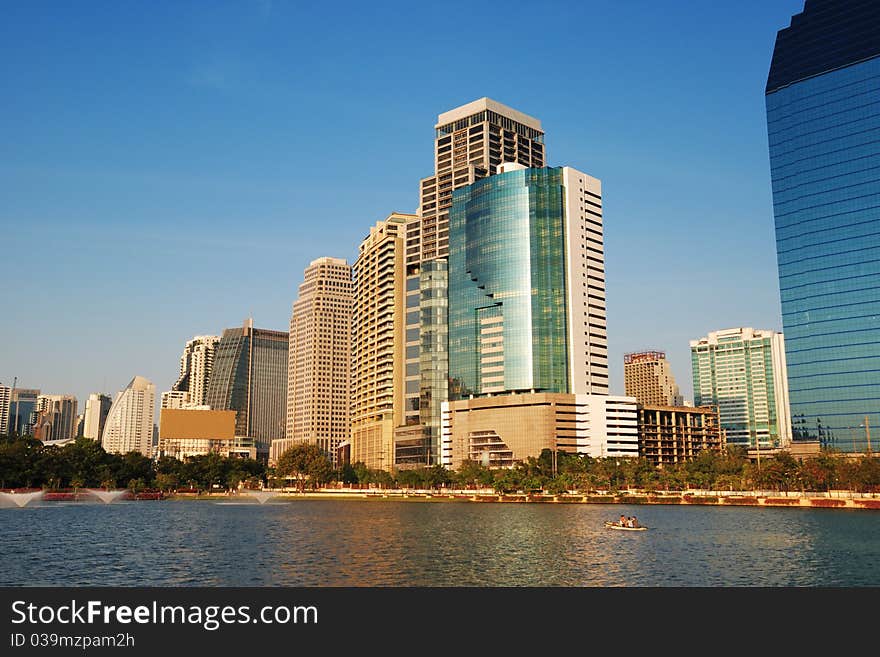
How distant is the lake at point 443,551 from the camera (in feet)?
254

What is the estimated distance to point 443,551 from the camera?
323 feet

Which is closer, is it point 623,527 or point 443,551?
point 443,551

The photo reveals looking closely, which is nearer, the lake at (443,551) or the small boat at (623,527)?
the lake at (443,551)

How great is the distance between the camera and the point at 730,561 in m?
88.8

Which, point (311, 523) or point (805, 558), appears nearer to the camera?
point (805, 558)

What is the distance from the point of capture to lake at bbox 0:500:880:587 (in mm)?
77375

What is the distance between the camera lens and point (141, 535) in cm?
12331

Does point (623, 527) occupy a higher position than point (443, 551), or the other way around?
point (623, 527)

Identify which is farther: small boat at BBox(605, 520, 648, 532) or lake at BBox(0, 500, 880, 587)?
small boat at BBox(605, 520, 648, 532)
